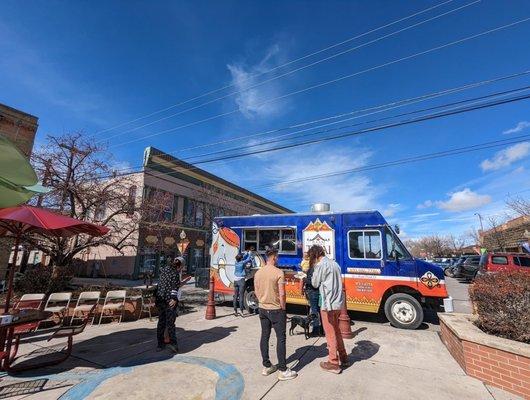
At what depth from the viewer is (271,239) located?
9734 mm

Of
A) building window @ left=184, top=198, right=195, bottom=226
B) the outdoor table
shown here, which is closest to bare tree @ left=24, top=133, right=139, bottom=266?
the outdoor table

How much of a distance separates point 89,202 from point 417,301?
34.8 feet

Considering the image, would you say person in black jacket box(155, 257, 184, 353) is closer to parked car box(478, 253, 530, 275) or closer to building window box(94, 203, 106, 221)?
building window box(94, 203, 106, 221)

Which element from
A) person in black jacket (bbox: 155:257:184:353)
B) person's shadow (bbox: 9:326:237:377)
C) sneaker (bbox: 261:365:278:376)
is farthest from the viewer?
person in black jacket (bbox: 155:257:184:353)

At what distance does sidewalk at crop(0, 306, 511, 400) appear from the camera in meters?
4.02

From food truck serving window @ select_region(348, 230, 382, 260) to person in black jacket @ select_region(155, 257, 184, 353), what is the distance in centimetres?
481

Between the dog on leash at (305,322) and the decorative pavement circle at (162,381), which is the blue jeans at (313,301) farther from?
the decorative pavement circle at (162,381)

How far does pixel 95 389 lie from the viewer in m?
4.16

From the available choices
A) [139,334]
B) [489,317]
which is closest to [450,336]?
[489,317]

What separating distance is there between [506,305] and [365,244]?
3936 mm

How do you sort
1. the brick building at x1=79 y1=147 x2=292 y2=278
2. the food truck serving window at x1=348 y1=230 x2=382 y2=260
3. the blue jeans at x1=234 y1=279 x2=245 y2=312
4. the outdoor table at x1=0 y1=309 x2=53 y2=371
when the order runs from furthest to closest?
1. the brick building at x1=79 y1=147 x2=292 y2=278
2. the blue jeans at x1=234 y1=279 x2=245 y2=312
3. the food truck serving window at x1=348 y1=230 x2=382 y2=260
4. the outdoor table at x1=0 y1=309 x2=53 y2=371

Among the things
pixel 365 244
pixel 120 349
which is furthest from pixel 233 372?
pixel 365 244

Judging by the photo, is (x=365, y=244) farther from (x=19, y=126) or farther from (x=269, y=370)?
(x=19, y=126)

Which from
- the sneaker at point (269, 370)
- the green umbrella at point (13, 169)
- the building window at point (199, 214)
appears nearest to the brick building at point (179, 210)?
the building window at point (199, 214)
